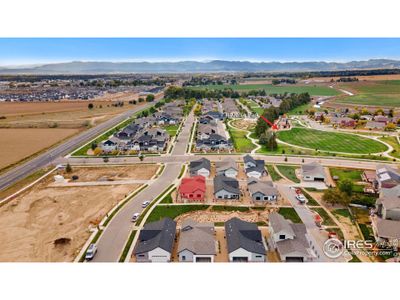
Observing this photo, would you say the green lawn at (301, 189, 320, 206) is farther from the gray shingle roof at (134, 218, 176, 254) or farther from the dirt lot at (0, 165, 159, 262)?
the dirt lot at (0, 165, 159, 262)

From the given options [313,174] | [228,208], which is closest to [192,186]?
[228,208]

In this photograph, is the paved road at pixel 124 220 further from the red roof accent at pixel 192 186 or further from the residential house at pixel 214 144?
the residential house at pixel 214 144

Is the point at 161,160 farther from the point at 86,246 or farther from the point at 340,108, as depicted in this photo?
the point at 340,108

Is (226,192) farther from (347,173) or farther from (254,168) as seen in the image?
(347,173)

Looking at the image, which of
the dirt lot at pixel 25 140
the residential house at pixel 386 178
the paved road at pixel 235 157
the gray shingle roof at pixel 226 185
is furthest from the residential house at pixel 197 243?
the dirt lot at pixel 25 140

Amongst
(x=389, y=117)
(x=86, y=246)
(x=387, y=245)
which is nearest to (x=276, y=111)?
(x=389, y=117)

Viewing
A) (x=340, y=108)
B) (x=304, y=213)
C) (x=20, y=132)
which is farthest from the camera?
(x=340, y=108)
